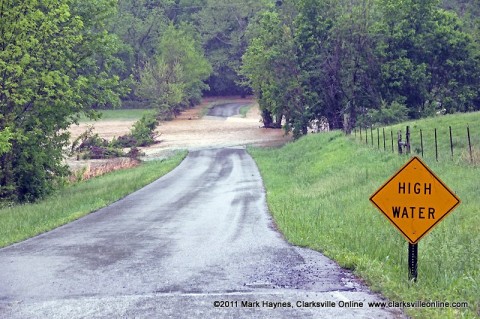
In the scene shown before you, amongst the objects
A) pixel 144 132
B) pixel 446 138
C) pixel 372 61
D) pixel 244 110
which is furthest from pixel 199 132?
pixel 446 138

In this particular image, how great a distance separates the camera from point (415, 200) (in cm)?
878

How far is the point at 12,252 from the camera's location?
12.9 meters

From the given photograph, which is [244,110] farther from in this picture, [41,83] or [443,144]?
[41,83]

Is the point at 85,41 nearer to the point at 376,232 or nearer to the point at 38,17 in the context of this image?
the point at 38,17

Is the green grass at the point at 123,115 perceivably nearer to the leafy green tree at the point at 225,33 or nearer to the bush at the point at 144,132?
the leafy green tree at the point at 225,33

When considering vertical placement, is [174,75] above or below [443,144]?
above

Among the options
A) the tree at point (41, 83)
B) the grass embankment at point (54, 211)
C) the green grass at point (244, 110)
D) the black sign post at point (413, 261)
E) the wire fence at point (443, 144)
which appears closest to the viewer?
the black sign post at point (413, 261)

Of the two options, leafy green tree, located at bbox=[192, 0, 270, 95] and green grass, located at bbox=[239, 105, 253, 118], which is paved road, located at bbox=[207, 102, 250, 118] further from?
leafy green tree, located at bbox=[192, 0, 270, 95]

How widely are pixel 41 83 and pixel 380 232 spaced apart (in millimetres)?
17040

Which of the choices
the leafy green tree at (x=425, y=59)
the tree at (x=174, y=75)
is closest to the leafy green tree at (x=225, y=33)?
the tree at (x=174, y=75)

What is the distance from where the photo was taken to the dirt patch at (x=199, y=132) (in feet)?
193

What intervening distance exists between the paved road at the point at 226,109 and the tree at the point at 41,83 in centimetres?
6242

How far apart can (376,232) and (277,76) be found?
42.1 metres

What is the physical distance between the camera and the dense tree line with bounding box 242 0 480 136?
49.7 meters
